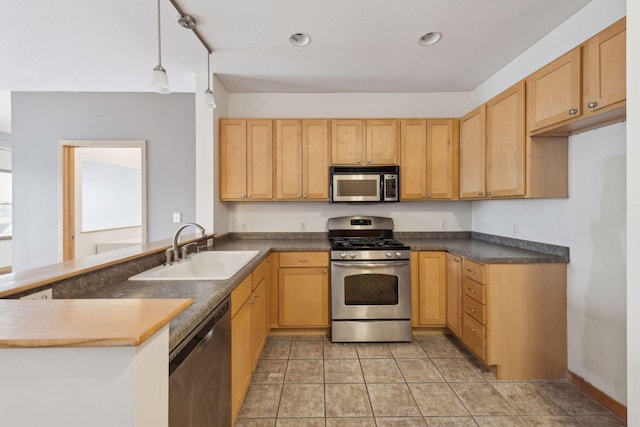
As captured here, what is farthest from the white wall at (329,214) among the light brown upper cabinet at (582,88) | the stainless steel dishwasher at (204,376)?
the stainless steel dishwasher at (204,376)

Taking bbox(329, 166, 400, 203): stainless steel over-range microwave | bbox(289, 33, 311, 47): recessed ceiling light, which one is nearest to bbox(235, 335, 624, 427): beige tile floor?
bbox(329, 166, 400, 203): stainless steel over-range microwave

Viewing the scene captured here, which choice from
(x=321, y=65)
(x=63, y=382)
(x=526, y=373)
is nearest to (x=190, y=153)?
(x=321, y=65)

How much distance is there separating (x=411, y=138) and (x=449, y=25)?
115cm

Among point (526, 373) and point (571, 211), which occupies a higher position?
point (571, 211)

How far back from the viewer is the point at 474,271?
7.80 ft

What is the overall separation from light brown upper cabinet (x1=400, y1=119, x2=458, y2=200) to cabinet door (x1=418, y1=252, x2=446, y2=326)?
69cm

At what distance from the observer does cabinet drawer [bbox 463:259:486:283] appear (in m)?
2.28

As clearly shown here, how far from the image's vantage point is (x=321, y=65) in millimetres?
2781

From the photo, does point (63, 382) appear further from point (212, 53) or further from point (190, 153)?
point (190, 153)

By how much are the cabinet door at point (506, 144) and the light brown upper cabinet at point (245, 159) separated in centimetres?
212

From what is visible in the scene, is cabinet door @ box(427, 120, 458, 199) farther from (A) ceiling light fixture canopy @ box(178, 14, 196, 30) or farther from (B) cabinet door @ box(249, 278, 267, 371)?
(A) ceiling light fixture canopy @ box(178, 14, 196, 30)

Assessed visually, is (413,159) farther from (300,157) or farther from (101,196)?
(101,196)

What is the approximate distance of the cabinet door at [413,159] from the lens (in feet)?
10.4

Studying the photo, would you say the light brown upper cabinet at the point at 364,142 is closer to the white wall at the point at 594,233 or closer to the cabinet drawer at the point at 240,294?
the white wall at the point at 594,233
